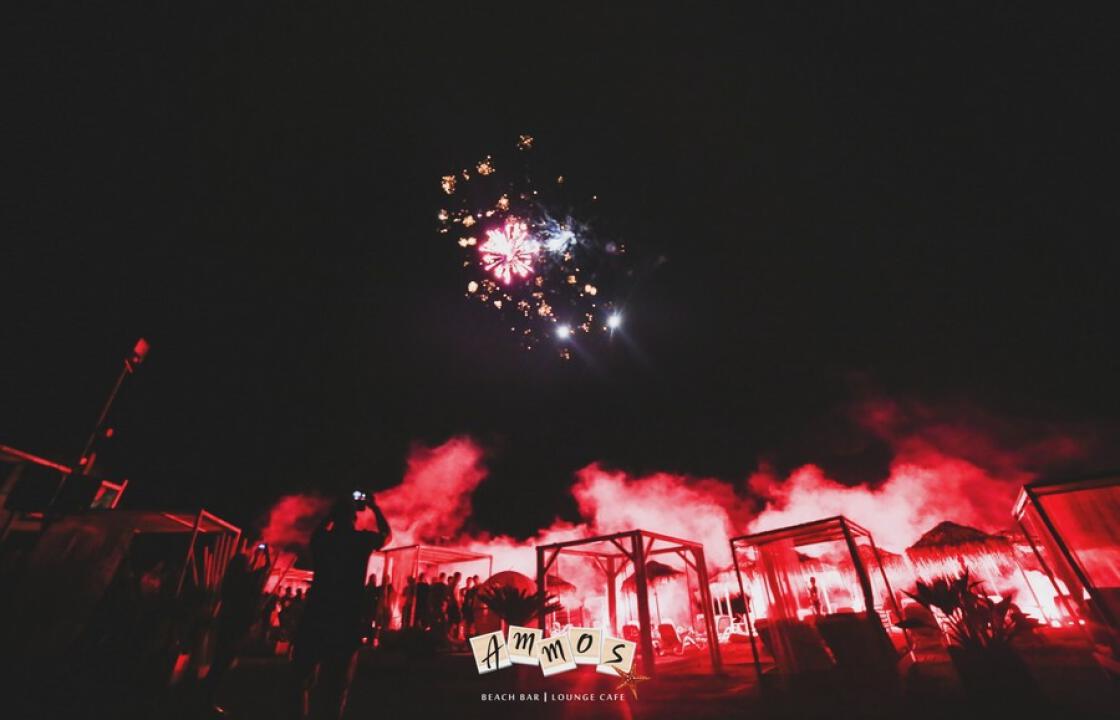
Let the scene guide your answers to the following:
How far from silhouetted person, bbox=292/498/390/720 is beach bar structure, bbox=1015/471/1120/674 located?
904 centimetres

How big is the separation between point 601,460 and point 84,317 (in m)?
21.5

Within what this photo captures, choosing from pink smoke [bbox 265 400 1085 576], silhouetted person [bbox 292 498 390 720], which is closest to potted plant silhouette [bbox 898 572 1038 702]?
silhouetted person [bbox 292 498 390 720]

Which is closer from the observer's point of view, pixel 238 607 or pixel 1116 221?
pixel 238 607

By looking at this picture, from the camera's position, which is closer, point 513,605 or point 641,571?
point 513,605

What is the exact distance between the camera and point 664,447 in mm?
23703

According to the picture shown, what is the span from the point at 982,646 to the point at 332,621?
7.14m

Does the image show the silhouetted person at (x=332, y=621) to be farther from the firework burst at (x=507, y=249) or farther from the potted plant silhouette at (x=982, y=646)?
the firework burst at (x=507, y=249)

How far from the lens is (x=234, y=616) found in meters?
4.11

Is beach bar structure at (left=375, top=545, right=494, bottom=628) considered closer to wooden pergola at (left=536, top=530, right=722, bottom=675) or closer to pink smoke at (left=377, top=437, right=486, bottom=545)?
wooden pergola at (left=536, top=530, right=722, bottom=675)

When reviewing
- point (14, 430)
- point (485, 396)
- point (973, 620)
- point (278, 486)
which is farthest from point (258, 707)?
point (278, 486)

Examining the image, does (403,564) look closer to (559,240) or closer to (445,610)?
(445,610)

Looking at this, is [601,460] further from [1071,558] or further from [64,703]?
[64,703]

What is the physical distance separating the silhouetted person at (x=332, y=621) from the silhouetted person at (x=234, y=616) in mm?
1095

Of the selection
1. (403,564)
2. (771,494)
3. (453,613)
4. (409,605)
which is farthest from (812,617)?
(771,494)
